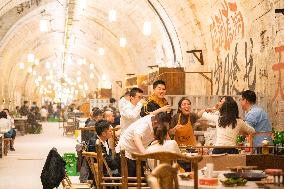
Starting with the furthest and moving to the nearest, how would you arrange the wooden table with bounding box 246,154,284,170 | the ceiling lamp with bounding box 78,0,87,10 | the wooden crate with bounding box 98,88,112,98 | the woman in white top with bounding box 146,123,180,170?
1. the wooden crate with bounding box 98,88,112,98
2. the ceiling lamp with bounding box 78,0,87,10
3. the wooden table with bounding box 246,154,284,170
4. the woman in white top with bounding box 146,123,180,170

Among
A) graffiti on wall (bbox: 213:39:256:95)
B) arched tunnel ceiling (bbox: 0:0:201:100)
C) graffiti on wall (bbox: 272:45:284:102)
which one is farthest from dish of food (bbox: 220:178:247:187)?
arched tunnel ceiling (bbox: 0:0:201:100)

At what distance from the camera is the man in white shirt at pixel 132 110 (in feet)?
35.1

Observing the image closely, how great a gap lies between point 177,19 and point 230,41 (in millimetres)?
4424

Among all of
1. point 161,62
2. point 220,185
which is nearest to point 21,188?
point 220,185

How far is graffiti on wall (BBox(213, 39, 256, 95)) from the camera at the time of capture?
12.6m

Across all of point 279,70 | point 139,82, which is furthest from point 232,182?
point 139,82

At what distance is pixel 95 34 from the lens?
3017cm

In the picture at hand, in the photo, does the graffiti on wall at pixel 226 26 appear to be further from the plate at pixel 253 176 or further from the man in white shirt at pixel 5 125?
the man in white shirt at pixel 5 125

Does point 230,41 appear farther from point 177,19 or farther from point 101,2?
point 101,2

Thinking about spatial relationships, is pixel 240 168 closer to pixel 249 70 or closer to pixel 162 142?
pixel 162 142

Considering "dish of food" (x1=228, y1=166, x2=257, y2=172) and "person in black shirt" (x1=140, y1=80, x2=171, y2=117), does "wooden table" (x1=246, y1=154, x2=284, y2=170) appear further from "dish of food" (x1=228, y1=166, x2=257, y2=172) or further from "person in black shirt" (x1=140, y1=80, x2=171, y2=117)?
"person in black shirt" (x1=140, y1=80, x2=171, y2=117)

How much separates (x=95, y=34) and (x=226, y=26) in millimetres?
16503

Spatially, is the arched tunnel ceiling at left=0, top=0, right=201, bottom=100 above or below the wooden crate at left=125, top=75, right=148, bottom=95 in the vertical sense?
above

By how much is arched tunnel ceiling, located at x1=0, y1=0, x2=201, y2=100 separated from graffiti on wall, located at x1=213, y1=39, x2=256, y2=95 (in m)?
3.38
